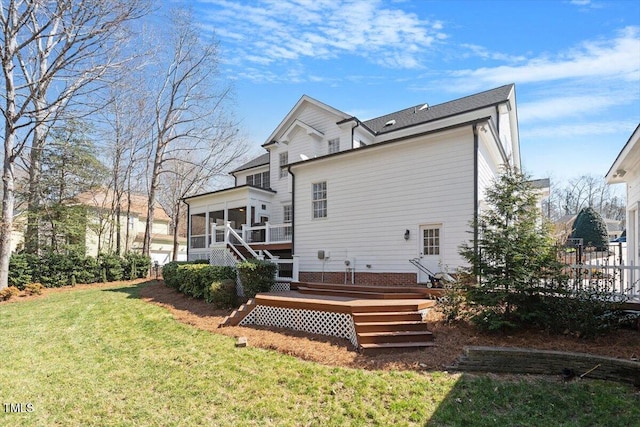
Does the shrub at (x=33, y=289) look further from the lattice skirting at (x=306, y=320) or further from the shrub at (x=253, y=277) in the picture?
the lattice skirting at (x=306, y=320)

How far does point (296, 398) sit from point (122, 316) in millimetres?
7763

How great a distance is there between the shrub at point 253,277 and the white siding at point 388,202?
2.21m

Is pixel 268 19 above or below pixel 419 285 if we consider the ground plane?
above

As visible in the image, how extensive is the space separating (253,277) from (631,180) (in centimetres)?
1115

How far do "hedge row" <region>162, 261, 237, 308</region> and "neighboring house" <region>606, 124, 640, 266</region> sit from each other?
35.5ft

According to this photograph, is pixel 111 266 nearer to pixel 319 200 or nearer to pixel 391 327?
pixel 319 200

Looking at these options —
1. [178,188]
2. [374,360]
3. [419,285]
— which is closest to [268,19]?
[419,285]

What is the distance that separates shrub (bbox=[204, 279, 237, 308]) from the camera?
10.9 m

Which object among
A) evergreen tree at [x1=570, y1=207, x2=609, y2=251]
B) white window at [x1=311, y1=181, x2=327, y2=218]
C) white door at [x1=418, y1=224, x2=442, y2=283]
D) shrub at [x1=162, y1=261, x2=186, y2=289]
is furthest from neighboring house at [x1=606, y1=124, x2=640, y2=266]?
shrub at [x1=162, y1=261, x2=186, y2=289]

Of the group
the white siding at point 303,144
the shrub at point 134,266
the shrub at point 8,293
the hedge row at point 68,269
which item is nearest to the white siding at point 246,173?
the white siding at point 303,144

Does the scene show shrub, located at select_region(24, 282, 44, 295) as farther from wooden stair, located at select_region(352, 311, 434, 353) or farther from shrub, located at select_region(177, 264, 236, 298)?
wooden stair, located at select_region(352, 311, 434, 353)

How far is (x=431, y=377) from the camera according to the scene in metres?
5.38

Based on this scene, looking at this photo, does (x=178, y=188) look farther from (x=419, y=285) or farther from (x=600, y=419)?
(x=600, y=419)

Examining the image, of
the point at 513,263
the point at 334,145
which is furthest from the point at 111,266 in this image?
the point at 513,263
